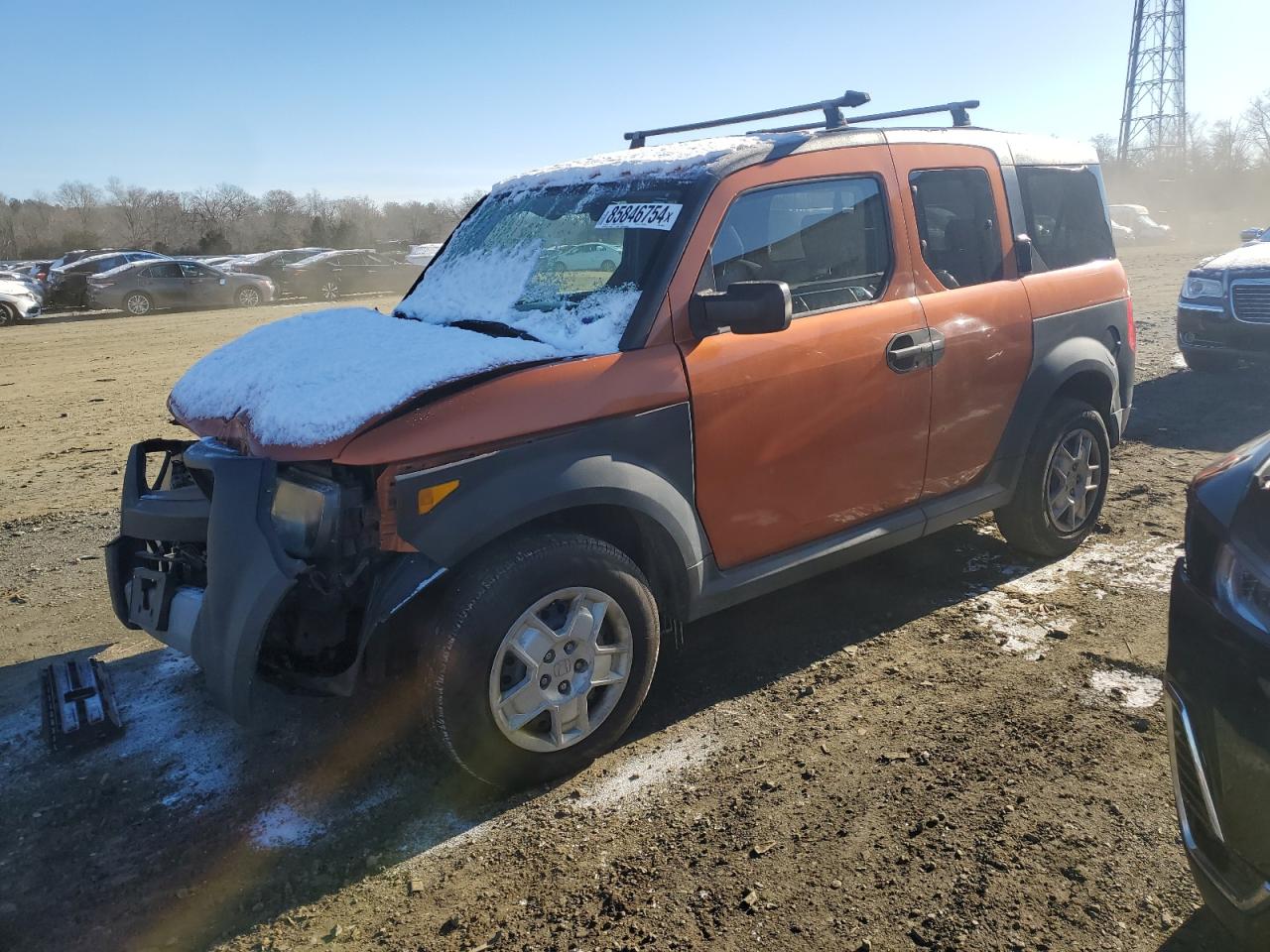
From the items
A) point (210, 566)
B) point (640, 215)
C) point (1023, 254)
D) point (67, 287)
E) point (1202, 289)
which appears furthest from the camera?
point (67, 287)

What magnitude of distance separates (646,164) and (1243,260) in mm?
7877

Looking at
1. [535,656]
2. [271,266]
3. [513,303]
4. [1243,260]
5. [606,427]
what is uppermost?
[271,266]

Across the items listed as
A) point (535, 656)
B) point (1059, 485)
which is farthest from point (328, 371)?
point (1059, 485)

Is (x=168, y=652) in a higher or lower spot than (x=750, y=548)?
lower

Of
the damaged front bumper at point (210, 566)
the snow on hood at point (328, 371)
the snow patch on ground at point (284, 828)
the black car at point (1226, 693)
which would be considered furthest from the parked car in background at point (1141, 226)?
the snow patch on ground at point (284, 828)

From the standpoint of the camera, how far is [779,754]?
3.32 metres

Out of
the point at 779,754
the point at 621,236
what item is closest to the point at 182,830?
the point at 779,754

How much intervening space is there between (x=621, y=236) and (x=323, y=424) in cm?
138

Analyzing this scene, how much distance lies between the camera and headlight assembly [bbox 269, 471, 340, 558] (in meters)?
2.85

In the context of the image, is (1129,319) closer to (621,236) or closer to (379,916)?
(621,236)

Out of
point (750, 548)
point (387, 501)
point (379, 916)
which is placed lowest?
point (379, 916)

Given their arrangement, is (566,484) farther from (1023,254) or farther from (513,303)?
(1023,254)

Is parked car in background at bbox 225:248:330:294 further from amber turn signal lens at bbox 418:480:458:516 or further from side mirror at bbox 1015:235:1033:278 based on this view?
amber turn signal lens at bbox 418:480:458:516

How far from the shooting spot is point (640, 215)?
11.7ft
